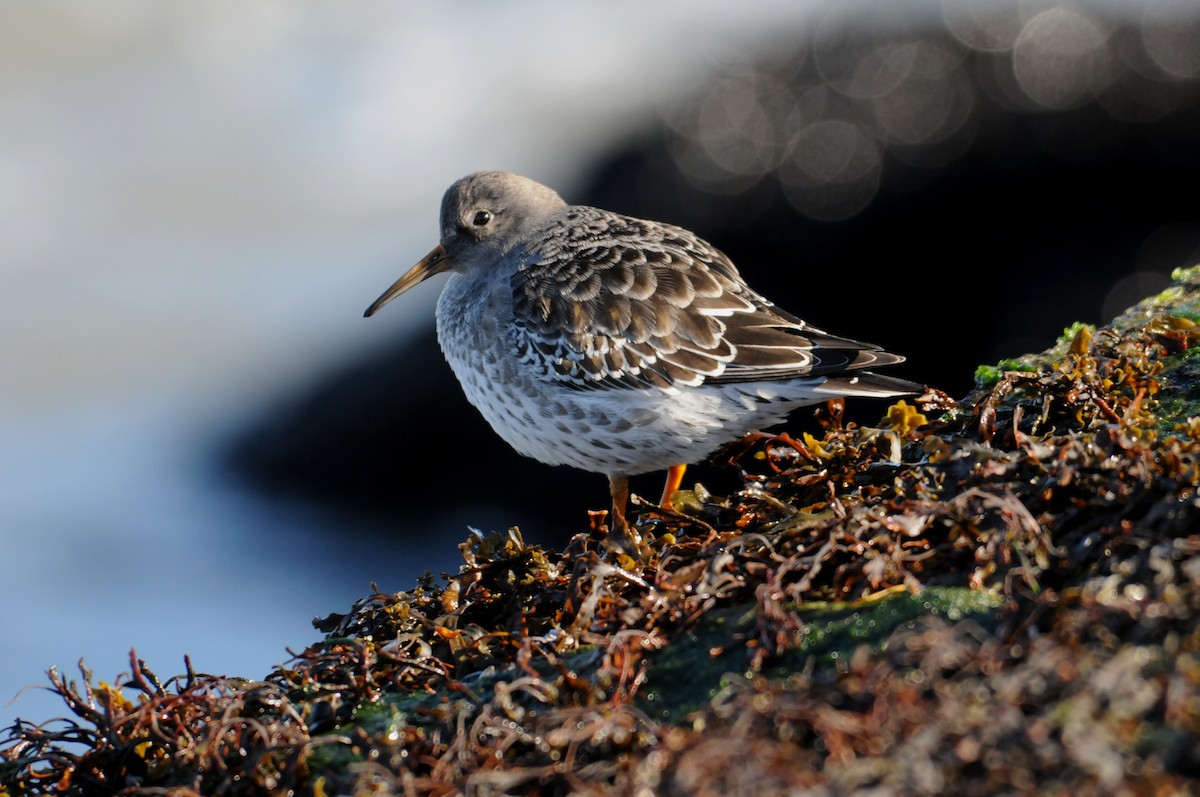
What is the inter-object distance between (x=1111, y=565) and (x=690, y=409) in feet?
7.64

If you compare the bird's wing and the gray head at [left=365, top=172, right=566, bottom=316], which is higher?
the gray head at [left=365, top=172, right=566, bottom=316]

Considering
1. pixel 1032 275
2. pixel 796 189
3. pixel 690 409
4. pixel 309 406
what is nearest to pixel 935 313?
pixel 1032 275

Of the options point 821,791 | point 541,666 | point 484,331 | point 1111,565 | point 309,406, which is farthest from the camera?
point 309,406

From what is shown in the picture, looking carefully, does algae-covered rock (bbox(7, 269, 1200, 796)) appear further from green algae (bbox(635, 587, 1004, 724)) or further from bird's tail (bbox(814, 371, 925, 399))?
bird's tail (bbox(814, 371, 925, 399))

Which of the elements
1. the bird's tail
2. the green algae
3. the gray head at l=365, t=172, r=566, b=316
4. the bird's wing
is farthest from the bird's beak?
the green algae

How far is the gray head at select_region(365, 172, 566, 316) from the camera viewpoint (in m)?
5.38

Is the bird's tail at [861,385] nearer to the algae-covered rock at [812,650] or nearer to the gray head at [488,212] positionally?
the algae-covered rock at [812,650]

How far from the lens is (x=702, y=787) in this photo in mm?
1694

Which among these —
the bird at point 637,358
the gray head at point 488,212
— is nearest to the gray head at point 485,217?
the gray head at point 488,212

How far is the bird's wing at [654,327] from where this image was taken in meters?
4.37

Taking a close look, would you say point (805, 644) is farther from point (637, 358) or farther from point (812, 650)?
point (637, 358)

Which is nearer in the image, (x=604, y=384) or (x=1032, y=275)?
(x=604, y=384)

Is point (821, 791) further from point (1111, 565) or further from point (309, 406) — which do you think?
point (309, 406)

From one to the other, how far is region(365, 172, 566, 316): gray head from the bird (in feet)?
1.48
